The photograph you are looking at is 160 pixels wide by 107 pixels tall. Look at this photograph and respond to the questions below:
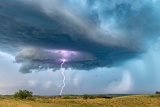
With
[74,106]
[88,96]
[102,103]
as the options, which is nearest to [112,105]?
[102,103]

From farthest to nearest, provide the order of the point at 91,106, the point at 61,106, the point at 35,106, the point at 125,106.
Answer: the point at 125,106 → the point at 91,106 → the point at 61,106 → the point at 35,106

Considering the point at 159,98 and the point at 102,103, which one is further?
the point at 159,98

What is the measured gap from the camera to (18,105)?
57188 millimetres

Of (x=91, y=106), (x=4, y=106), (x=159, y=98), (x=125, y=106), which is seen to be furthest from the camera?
(x=159, y=98)

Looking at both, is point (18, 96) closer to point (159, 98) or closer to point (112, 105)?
point (112, 105)

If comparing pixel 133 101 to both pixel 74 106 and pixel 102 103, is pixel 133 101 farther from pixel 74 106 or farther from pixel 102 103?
pixel 74 106

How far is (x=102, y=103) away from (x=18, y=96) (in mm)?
25393

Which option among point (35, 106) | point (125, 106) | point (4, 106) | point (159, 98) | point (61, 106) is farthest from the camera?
point (159, 98)

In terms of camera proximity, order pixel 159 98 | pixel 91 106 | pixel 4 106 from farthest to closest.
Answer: pixel 159 98, pixel 91 106, pixel 4 106

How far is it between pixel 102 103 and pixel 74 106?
1394 centimetres

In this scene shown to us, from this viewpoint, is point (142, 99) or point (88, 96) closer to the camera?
point (142, 99)

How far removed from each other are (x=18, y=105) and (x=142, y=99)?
44074 mm

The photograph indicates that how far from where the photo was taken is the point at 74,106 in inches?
2625

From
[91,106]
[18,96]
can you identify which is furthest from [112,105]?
[18,96]
